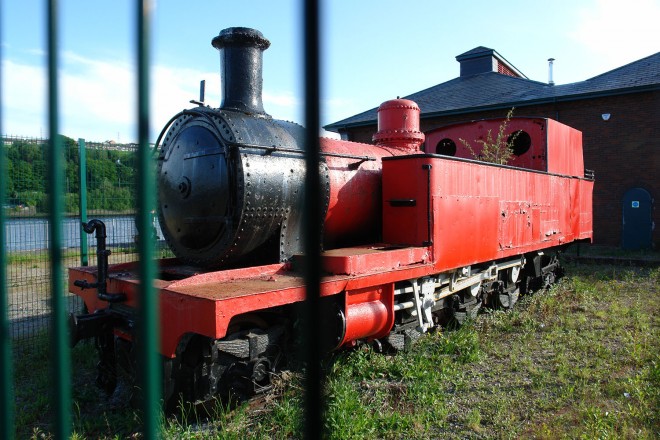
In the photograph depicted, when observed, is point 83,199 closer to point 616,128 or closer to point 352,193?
point 352,193

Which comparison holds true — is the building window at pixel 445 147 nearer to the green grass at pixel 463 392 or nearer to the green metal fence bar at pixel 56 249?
the green grass at pixel 463 392

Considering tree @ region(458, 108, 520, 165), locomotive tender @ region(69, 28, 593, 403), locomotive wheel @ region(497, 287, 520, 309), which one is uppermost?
tree @ region(458, 108, 520, 165)

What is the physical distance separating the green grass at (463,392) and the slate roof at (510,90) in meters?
11.4

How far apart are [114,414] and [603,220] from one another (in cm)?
1557

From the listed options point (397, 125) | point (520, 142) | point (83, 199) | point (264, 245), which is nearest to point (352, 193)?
point (264, 245)

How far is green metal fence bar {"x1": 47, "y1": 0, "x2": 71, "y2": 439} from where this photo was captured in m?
1.21

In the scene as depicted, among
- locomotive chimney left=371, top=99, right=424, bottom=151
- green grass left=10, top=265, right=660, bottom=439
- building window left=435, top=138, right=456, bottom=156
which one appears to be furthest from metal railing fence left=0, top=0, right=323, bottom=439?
building window left=435, top=138, right=456, bottom=156

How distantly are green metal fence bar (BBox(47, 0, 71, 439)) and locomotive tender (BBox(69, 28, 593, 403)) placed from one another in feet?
6.24

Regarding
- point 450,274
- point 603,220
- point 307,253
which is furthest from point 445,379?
point 603,220

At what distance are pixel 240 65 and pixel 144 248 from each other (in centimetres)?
380

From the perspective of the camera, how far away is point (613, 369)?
467 cm

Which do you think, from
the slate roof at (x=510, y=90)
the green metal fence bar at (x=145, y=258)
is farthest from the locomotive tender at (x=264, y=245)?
the slate roof at (x=510, y=90)

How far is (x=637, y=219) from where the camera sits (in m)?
15.0

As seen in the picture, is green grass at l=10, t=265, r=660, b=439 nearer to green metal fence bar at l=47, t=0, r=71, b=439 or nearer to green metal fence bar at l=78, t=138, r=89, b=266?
green metal fence bar at l=78, t=138, r=89, b=266
